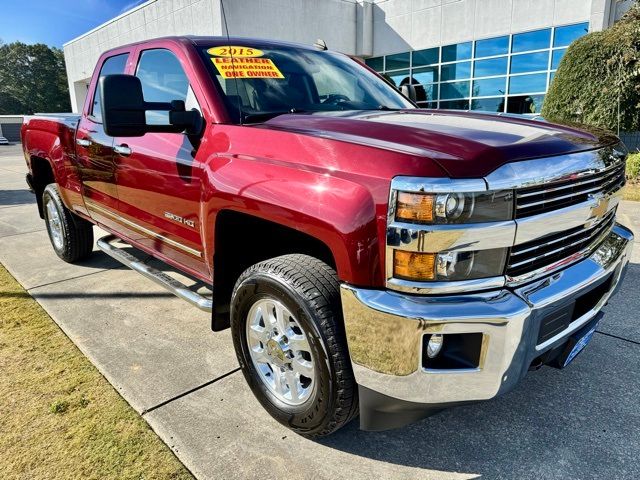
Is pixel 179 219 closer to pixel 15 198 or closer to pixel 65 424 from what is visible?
pixel 65 424

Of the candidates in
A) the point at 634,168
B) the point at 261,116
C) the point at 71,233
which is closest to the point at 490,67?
the point at 634,168

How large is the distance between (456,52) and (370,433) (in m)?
17.2

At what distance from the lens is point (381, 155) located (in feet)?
5.90

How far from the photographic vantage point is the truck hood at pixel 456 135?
1749 millimetres

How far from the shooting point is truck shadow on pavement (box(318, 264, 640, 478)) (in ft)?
7.02

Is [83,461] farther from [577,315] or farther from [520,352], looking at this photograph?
[577,315]

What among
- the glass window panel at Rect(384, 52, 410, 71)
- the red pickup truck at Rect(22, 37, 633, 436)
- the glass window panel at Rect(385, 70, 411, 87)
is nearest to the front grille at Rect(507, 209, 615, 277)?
the red pickup truck at Rect(22, 37, 633, 436)

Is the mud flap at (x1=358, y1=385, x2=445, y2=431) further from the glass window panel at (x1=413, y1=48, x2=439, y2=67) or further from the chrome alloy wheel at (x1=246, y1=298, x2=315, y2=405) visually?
the glass window panel at (x1=413, y1=48, x2=439, y2=67)

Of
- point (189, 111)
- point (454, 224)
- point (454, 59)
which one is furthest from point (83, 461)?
point (454, 59)

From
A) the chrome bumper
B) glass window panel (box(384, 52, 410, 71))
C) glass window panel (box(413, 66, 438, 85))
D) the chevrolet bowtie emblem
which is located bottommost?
the chrome bumper

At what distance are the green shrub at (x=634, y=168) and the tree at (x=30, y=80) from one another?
8422 centimetres

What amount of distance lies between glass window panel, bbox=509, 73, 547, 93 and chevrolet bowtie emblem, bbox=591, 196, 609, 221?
47.6 ft

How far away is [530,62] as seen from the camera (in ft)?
49.9

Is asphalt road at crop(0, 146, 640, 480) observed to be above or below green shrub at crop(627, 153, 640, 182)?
below
